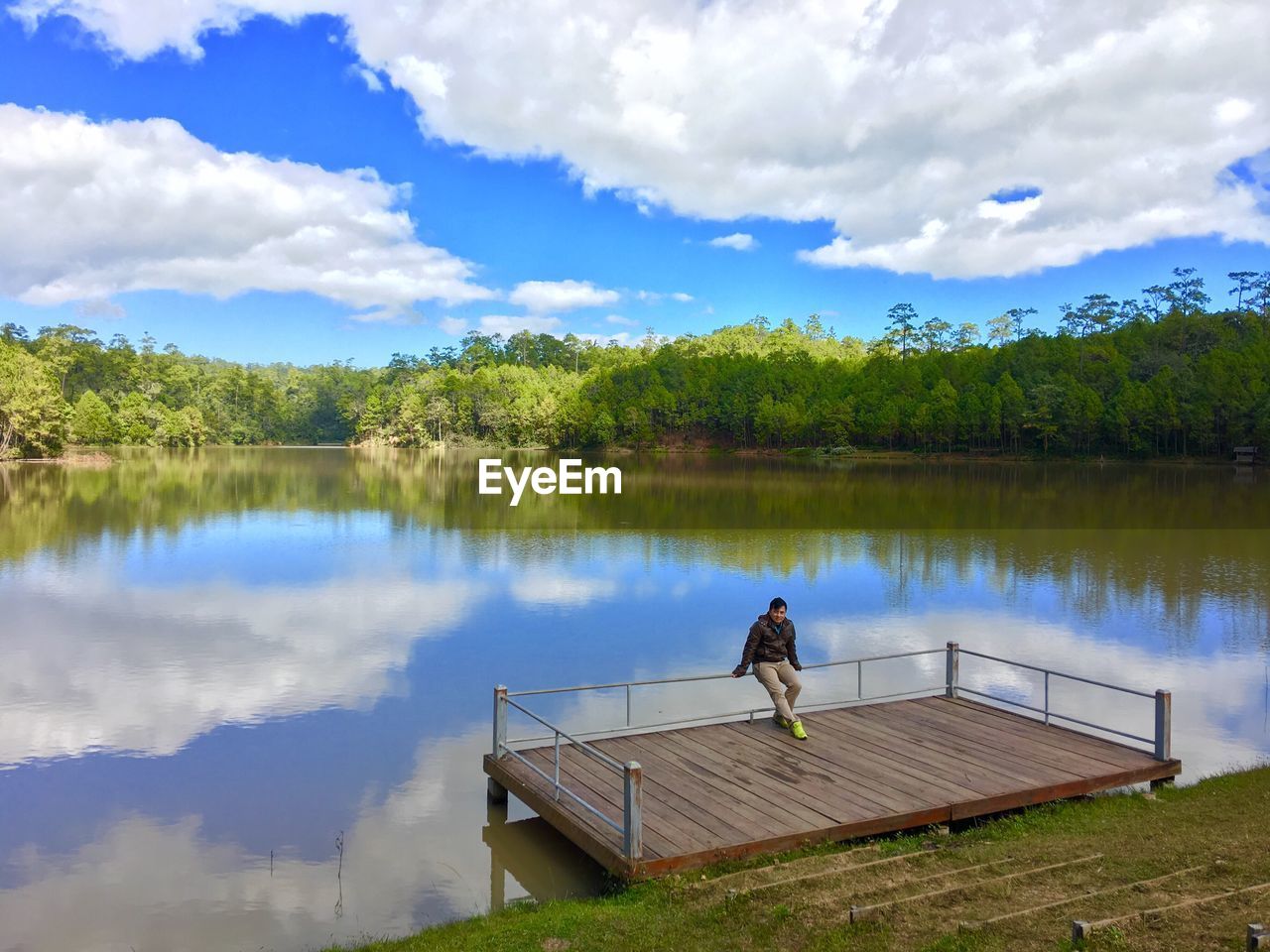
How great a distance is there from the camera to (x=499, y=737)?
10164 mm

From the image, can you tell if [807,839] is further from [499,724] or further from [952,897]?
[499,724]

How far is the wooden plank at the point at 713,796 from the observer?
8.15 m

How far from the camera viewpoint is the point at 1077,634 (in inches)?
709

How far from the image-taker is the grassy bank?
585 centimetres

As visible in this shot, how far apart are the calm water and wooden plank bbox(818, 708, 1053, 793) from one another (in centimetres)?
267

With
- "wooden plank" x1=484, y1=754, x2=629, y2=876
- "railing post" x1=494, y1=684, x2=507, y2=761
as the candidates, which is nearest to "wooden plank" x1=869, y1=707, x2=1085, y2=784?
"wooden plank" x1=484, y1=754, x2=629, y2=876

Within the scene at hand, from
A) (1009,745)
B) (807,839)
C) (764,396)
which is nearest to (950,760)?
(1009,745)

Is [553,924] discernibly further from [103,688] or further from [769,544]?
[769,544]

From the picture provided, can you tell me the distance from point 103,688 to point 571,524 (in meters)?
22.9

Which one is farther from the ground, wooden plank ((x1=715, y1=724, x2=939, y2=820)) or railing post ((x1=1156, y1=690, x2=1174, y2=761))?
railing post ((x1=1156, y1=690, x2=1174, y2=761))

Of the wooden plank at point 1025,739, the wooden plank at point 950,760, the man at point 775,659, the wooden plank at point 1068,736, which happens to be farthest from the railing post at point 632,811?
the wooden plank at point 1068,736

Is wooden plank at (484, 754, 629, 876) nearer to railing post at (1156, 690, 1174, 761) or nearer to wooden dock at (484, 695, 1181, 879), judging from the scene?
wooden dock at (484, 695, 1181, 879)

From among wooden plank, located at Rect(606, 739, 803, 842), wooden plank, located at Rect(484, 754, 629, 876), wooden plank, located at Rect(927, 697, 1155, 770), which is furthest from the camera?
wooden plank, located at Rect(927, 697, 1155, 770)

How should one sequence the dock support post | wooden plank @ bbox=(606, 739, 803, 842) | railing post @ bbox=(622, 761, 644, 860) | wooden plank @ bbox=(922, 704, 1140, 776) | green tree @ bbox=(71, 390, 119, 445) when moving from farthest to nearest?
green tree @ bbox=(71, 390, 119, 445)
the dock support post
wooden plank @ bbox=(922, 704, 1140, 776)
wooden plank @ bbox=(606, 739, 803, 842)
railing post @ bbox=(622, 761, 644, 860)
